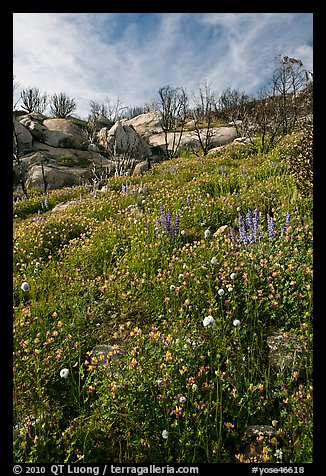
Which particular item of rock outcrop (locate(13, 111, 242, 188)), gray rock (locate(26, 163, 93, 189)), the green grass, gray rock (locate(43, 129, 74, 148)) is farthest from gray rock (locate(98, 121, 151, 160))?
the green grass

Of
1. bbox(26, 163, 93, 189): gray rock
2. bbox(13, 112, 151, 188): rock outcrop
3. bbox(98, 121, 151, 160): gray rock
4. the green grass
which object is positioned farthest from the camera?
bbox(98, 121, 151, 160): gray rock

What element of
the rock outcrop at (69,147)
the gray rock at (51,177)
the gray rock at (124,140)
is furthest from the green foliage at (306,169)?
the gray rock at (124,140)

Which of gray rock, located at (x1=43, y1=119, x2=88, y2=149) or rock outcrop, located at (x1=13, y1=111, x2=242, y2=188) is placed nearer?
rock outcrop, located at (x1=13, y1=111, x2=242, y2=188)

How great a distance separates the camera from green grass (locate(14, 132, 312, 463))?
2.43 metres

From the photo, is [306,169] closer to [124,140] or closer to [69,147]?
[124,140]

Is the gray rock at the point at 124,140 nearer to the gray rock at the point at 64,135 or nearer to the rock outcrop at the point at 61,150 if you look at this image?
the rock outcrop at the point at 61,150

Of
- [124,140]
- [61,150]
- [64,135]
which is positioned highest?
[64,135]

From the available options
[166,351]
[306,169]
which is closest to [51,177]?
[306,169]

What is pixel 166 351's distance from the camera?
2.97 m

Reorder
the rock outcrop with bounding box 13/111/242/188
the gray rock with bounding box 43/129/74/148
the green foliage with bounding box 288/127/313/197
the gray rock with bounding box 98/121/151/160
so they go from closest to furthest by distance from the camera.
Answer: the green foliage with bounding box 288/127/313/197 < the rock outcrop with bounding box 13/111/242/188 < the gray rock with bounding box 43/129/74/148 < the gray rock with bounding box 98/121/151/160

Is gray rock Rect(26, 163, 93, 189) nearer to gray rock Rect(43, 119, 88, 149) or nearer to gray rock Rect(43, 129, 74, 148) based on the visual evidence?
gray rock Rect(43, 129, 74, 148)

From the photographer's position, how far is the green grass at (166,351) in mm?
2426

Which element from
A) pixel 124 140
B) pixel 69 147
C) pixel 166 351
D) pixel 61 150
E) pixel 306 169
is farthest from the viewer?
pixel 124 140

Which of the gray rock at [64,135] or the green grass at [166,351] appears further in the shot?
the gray rock at [64,135]
